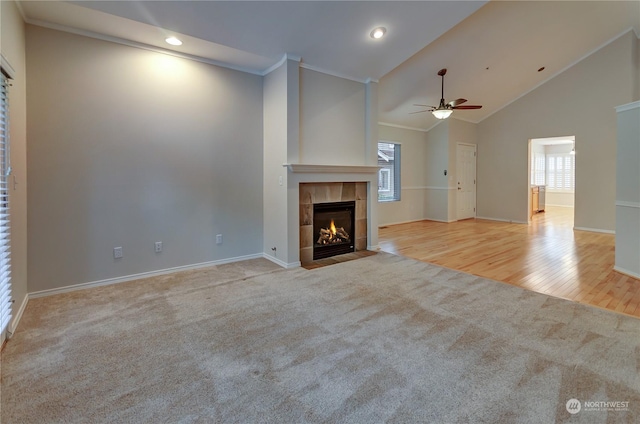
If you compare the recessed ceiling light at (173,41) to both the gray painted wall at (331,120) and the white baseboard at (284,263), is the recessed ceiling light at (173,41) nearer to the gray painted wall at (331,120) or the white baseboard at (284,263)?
the gray painted wall at (331,120)

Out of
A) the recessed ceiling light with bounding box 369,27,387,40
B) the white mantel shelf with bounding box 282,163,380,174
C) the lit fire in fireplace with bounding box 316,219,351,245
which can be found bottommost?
the lit fire in fireplace with bounding box 316,219,351,245

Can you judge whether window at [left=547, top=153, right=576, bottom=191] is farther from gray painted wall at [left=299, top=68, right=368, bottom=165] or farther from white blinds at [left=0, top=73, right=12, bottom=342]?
white blinds at [left=0, top=73, right=12, bottom=342]

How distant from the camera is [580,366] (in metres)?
2.02

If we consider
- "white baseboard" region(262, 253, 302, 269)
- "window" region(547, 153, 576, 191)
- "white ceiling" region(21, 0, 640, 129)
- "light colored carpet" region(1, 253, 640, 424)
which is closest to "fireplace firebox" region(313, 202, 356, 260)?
"white baseboard" region(262, 253, 302, 269)

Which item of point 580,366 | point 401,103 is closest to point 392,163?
point 401,103

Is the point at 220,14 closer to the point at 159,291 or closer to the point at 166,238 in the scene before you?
the point at 166,238

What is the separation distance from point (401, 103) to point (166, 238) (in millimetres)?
5497

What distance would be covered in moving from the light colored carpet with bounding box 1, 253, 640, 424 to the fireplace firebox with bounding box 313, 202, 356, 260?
4.82 feet

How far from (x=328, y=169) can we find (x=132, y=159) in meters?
2.51

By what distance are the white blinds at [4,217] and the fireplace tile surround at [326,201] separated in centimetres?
298

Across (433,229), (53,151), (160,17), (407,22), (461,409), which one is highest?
(407,22)

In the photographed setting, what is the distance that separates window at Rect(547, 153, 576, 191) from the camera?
11.6 metres

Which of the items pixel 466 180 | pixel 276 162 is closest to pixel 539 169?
pixel 466 180

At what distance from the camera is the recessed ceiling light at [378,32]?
13.1ft
